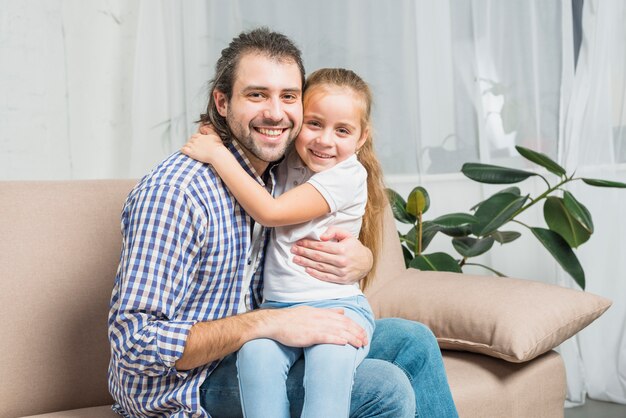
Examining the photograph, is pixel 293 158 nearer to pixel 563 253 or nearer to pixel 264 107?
pixel 264 107

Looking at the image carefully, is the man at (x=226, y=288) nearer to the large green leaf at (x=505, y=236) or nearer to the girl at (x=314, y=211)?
the girl at (x=314, y=211)

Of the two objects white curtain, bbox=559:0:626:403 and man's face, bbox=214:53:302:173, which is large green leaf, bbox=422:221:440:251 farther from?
man's face, bbox=214:53:302:173

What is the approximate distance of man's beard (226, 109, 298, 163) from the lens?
5.38ft

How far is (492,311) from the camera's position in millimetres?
1961

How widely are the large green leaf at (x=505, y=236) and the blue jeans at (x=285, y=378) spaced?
4.96 ft

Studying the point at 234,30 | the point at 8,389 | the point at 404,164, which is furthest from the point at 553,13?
the point at 8,389

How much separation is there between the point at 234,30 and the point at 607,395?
7.29 feet

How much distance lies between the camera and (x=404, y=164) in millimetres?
3314

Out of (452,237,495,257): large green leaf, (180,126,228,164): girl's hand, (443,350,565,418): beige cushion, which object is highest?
(180,126,228,164): girl's hand

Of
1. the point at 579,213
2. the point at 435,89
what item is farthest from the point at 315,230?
the point at 435,89

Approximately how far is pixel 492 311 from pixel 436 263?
746mm

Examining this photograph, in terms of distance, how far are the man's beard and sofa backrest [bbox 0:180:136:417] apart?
47 centimetres

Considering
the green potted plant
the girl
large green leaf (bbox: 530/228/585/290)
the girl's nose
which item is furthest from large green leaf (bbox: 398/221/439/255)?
the girl's nose

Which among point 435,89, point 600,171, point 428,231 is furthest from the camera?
point 435,89
